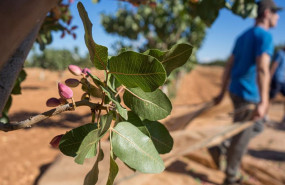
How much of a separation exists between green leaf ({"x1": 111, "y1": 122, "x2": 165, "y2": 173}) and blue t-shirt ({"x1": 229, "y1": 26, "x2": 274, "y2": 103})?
214 centimetres

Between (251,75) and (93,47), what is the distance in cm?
240

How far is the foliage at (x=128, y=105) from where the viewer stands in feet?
1.43

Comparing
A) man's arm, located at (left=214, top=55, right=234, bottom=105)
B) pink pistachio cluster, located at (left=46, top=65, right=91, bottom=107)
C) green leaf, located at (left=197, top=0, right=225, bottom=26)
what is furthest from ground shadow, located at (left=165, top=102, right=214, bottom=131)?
pink pistachio cluster, located at (left=46, top=65, right=91, bottom=107)

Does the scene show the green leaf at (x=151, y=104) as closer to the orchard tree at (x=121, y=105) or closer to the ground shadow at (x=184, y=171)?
the orchard tree at (x=121, y=105)

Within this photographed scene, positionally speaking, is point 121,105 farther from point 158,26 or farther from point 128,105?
point 158,26

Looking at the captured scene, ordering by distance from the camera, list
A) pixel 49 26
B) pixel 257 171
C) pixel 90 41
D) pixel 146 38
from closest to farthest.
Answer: pixel 90 41 → pixel 49 26 → pixel 257 171 → pixel 146 38

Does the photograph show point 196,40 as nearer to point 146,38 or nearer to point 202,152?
point 146,38

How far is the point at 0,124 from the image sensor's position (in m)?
0.44

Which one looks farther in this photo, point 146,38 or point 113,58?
point 146,38

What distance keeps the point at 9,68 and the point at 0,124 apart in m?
0.15

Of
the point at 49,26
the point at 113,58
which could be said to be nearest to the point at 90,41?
the point at 113,58

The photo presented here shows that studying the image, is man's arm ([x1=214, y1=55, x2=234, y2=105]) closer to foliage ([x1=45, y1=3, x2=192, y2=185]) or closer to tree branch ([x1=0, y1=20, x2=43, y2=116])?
foliage ([x1=45, y1=3, x2=192, y2=185])

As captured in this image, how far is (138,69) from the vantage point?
44 cm

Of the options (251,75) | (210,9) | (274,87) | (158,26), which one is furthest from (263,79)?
(158,26)
